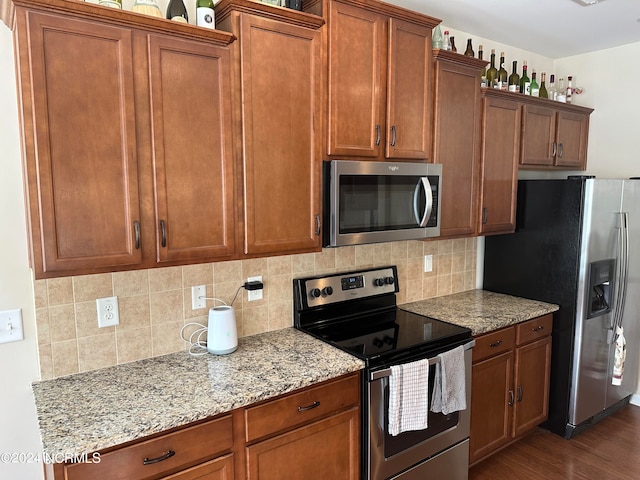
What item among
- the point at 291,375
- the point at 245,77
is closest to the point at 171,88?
the point at 245,77

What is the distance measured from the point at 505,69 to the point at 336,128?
6.43ft

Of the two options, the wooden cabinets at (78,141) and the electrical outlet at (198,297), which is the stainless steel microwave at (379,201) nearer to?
the electrical outlet at (198,297)

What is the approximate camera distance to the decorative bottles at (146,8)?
A: 5.36ft

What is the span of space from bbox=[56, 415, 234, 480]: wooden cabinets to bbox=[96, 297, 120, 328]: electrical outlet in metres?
0.61

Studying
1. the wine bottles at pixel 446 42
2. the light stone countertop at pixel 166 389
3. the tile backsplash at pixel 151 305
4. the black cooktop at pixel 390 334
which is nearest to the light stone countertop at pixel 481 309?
the black cooktop at pixel 390 334

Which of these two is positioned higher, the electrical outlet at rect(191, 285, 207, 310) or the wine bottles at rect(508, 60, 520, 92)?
the wine bottles at rect(508, 60, 520, 92)

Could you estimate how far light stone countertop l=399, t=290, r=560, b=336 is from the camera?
255 cm

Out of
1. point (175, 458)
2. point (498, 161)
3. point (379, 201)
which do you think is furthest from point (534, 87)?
point (175, 458)

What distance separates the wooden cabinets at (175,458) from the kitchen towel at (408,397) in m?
0.74

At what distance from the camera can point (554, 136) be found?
10.6ft

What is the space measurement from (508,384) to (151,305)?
2.12 m

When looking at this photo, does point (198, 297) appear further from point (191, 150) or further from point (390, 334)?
point (390, 334)

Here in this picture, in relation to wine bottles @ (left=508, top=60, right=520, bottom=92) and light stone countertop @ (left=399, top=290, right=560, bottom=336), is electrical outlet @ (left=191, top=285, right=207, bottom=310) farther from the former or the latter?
wine bottles @ (left=508, top=60, right=520, bottom=92)

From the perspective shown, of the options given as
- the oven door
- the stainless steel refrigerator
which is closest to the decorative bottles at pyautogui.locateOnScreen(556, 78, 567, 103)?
the stainless steel refrigerator
